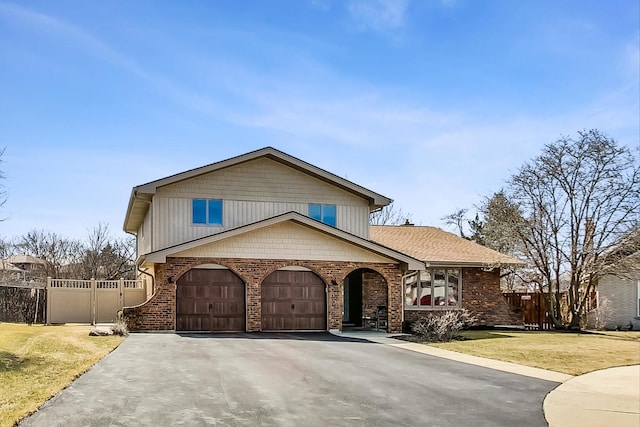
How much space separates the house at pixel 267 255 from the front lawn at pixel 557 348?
4145 millimetres

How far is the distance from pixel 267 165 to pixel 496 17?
14190 mm

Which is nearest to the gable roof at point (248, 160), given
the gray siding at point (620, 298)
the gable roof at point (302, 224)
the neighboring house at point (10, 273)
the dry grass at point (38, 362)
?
the gable roof at point (302, 224)

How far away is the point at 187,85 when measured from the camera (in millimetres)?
17594

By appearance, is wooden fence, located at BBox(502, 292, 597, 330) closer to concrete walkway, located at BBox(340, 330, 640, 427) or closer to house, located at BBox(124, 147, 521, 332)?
house, located at BBox(124, 147, 521, 332)

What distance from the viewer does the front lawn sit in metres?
17.2

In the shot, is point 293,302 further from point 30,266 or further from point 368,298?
point 30,266

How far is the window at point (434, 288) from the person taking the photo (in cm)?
2902

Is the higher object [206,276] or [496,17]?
[496,17]

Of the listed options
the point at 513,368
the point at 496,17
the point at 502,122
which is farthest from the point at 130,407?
the point at 502,122

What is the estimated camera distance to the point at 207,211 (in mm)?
26031

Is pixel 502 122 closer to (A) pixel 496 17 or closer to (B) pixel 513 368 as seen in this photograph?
(A) pixel 496 17

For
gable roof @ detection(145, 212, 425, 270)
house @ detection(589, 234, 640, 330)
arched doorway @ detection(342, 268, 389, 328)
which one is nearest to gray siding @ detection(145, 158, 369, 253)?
arched doorway @ detection(342, 268, 389, 328)

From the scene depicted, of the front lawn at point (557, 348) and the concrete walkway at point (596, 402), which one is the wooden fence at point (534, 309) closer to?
the front lawn at point (557, 348)

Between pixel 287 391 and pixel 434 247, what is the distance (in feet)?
64.0
